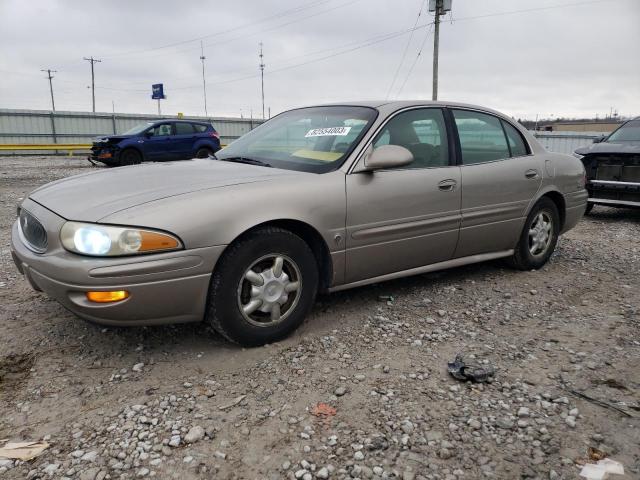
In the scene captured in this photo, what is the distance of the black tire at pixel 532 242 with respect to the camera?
4547 mm

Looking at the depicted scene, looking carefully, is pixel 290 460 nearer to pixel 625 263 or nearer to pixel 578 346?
pixel 578 346

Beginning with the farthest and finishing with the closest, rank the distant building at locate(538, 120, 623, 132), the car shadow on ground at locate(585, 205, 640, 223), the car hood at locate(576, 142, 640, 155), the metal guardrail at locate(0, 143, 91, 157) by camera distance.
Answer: the distant building at locate(538, 120, 623, 132) → the metal guardrail at locate(0, 143, 91, 157) → the car shadow on ground at locate(585, 205, 640, 223) → the car hood at locate(576, 142, 640, 155)

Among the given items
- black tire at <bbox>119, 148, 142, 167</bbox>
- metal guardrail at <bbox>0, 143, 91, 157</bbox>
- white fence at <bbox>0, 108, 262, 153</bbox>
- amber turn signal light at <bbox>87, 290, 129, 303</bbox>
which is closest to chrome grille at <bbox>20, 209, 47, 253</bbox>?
amber turn signal light at <bbox>87, 290, 129, 303</bbox>

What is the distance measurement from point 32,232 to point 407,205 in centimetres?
237

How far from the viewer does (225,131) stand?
2767cm

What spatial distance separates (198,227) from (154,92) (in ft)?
Result: 109

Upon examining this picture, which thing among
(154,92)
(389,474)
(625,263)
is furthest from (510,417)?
(154,92)

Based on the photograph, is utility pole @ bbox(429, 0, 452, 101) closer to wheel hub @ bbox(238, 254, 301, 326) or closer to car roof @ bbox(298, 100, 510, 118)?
car roof @ bbox(298, 100, 510, 118)

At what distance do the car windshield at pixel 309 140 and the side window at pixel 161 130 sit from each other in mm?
12222

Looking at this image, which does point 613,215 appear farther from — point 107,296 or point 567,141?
point 567,141

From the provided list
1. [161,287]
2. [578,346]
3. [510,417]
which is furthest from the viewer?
[578,346]

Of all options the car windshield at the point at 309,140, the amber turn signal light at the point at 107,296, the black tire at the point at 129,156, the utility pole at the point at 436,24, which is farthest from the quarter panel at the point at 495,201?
the utility pole at the point at 436,24

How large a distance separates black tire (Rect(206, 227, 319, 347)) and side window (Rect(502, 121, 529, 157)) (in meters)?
2.39

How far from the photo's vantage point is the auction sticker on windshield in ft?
11.6
